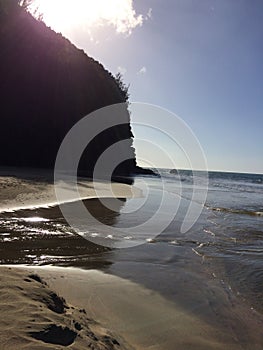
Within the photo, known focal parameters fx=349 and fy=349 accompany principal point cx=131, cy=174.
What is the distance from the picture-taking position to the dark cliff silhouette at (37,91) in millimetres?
27641

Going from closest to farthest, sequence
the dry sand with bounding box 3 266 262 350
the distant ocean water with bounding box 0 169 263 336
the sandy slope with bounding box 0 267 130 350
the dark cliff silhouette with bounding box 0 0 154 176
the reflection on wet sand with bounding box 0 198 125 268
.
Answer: the sandy slope with bounding box 0 267 130 350
the dry sand with bounding box 3 266 262 350
the distant ocean water with bounding box 0 169 263 336
the reflection on wet sand with bounding box 0 198 125 268
the dark cliff silhouette with bounding box 0 0 154 176

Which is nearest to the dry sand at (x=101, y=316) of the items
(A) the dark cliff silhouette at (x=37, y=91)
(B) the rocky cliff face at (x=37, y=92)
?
(A) the dark cliff silhouette at (x=37, y=91)

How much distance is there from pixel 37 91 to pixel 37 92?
3.6 inches

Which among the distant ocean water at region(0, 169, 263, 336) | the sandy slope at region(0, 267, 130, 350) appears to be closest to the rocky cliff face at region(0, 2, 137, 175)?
the distant ocean water at region(0, 169, 263, 336)

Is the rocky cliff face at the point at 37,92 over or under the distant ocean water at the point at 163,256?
over

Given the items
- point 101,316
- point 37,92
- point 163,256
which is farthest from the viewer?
point 37,92

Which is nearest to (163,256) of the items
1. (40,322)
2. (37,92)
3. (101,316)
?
(101,316)

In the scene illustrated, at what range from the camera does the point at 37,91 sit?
3039 cm

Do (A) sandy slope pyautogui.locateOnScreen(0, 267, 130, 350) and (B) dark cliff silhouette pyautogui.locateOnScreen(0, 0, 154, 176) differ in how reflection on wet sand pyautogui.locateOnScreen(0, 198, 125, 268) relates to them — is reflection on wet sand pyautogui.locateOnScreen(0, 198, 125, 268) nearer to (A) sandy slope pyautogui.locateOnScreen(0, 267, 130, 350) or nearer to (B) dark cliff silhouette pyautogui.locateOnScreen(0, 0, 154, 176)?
(A) sandy slope pyautogui.locateOnScreen(0, 267, 130, 350)

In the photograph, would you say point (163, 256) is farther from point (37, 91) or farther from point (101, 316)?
point (37, 91)

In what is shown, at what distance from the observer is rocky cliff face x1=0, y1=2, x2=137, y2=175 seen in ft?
90.8

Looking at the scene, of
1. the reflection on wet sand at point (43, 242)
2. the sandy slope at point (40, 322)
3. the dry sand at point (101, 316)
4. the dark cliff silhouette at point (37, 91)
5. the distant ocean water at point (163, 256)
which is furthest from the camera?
the dark cliff silhouette at point (37, 91)

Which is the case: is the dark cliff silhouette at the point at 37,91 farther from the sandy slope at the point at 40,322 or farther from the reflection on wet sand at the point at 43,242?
the sandy slope at the point at 40,322

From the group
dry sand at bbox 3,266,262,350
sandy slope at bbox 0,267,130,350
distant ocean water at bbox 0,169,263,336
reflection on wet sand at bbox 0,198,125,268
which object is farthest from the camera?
reflection on wet sand at bbox 0,198,125,268
